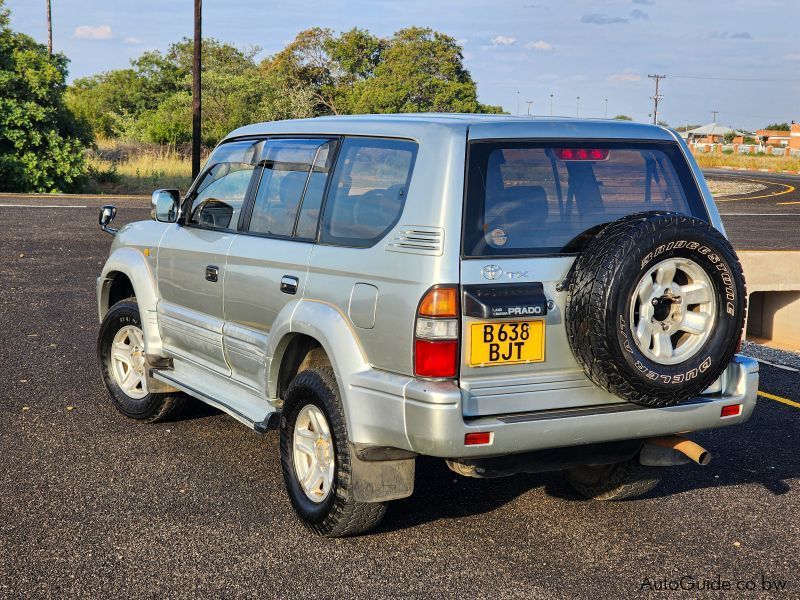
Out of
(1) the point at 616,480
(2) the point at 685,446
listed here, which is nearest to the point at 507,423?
(2) the point at 685,446

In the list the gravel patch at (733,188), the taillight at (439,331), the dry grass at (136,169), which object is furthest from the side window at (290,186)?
the gravel patch at (733,188)

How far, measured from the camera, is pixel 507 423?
4062 mm

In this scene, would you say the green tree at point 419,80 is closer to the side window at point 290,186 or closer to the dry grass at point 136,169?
the dry grass at point 136,169

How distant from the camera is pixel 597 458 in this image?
452 centimetres

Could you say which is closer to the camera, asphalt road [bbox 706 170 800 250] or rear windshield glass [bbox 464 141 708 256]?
rear windshield glass [bbox 464 141 708 256]

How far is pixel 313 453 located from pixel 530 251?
145cm

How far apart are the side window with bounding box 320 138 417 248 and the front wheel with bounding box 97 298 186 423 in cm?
220

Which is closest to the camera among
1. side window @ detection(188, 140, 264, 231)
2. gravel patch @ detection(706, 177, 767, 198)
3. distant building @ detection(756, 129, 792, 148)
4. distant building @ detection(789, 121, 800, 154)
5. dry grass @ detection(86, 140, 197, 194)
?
side window @ detection(188, 140, 264, 231)

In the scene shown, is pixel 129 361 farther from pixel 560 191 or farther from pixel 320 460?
pixel 560 191

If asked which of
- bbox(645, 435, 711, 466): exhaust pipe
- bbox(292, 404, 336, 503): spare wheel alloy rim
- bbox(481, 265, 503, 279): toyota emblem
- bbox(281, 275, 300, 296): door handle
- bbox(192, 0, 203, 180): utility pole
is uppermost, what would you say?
bbox(192, 0, 203, 180): utility pole

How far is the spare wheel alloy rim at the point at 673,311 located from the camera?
13.5 ft

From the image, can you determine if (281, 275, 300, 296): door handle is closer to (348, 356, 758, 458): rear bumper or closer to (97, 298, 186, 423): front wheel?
(348, 356, 758, 458): rear bumper

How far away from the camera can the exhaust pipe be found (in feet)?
14.4

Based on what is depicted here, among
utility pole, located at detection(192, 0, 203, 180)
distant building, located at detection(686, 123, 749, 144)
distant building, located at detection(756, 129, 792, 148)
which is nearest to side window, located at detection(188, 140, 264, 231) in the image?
utility pole, located at detection(192, 0, 203, 180)
